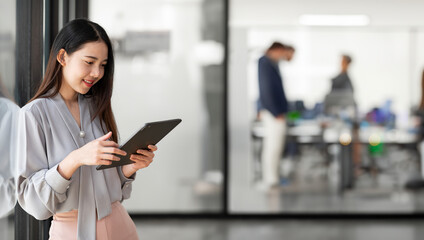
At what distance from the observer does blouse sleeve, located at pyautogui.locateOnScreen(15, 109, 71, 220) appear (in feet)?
5.65

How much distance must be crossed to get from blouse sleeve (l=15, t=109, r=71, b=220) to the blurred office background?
4.01 meters

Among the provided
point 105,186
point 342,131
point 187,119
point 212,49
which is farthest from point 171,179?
point 105,186

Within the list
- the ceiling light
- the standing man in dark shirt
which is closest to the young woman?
the standing man in dark shirt

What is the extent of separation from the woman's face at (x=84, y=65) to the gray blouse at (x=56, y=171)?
0.08 metres

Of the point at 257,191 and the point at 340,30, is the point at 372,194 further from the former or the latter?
the point at 340,30

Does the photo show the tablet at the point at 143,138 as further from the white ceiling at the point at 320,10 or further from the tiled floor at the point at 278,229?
the white ceiling at the point at 320,10

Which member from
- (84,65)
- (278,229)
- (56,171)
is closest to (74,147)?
(56,171)

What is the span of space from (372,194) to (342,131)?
72 cm

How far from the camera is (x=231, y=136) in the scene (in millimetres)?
5988

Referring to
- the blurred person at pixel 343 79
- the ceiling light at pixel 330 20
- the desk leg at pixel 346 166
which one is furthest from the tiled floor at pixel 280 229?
the ceiling light at pixel 330 20

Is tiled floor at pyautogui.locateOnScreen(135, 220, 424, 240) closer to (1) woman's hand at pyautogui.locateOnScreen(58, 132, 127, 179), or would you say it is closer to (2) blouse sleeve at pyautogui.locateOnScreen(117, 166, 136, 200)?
(2) blouse sleeve at pyautogui.locateOnScreen(117, 166, 136, 200)

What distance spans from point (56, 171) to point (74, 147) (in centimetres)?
14

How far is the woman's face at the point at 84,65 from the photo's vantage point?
72.4 inches

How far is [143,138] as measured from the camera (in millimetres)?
1813
